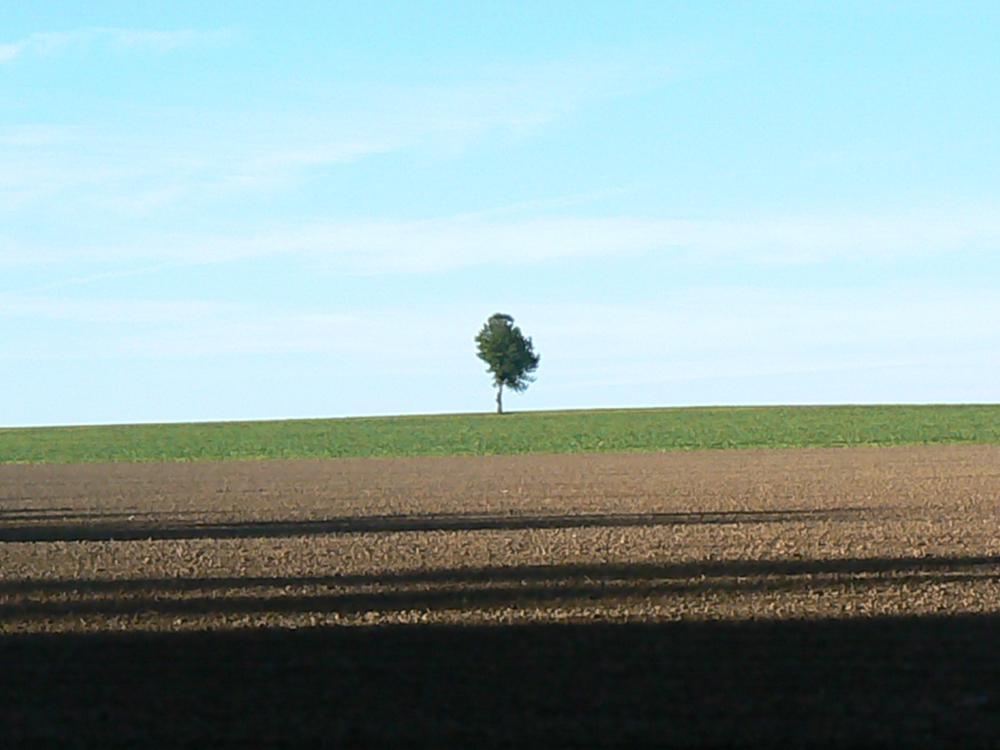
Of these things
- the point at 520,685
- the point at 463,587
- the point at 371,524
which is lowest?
the point at 520,685

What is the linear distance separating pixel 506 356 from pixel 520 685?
106 m

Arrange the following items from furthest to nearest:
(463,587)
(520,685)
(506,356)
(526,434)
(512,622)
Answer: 1. (506,356)
2. (526,434)
3. (463,587)
4. (512,622)
5. (520,685)

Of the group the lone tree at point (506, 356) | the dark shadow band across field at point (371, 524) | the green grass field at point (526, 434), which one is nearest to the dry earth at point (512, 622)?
the dark shadow band across field at point (371, 524)

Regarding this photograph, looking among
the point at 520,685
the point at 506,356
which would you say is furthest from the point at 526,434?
the point at 520,685

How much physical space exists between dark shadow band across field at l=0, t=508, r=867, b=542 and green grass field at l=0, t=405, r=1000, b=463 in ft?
109

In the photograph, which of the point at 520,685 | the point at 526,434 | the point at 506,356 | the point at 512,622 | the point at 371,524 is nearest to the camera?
the point at 520,685

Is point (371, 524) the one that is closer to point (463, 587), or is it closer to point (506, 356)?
point (463, 587)

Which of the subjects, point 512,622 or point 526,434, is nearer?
point 512,622

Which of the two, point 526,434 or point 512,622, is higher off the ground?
point 526,434

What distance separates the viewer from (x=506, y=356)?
11669 centimetres

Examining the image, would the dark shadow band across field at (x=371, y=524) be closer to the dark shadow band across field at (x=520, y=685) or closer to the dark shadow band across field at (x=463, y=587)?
the dark shadow band across field at (x=463, y=587)

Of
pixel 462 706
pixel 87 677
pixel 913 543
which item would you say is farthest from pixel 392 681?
pixel 913 543

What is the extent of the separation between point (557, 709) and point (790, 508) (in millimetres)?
17936

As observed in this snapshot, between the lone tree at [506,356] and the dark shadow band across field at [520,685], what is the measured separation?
337ft
